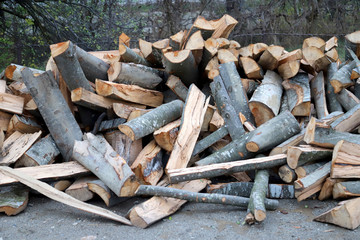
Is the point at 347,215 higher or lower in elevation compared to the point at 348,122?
lower

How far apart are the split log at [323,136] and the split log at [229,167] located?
0.28m

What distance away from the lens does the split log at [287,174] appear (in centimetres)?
312

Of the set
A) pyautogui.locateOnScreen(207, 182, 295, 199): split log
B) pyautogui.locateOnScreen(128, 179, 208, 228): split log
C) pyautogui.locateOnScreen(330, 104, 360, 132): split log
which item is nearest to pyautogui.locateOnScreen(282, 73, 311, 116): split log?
pyautogui.locateOnScreen(330, 104, 360, 132): split log

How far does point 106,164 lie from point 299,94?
2139 mm

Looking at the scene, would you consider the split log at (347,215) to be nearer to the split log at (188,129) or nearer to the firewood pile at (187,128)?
the firewood pile at (187,128)

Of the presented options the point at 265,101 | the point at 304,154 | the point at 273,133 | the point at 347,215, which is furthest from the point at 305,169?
the point at 265,101

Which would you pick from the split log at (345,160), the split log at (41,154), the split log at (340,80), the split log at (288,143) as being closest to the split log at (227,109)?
the split log at (288,143)

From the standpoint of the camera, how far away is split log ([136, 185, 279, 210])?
292 centimetres

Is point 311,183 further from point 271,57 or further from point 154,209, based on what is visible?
point 271,57

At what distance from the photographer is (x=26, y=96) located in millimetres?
4000

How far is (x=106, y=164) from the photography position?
3.20 meters

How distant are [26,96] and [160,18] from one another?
5.72 meters

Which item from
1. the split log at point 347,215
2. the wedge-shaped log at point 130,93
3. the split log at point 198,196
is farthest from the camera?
the wedge-shaped log at point 130,93

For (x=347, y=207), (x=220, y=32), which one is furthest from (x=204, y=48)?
(x=347, y=207)
